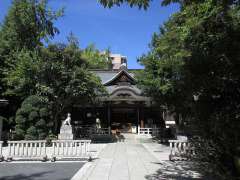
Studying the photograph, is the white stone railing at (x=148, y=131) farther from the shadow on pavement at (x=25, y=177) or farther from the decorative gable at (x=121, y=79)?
the shadow on pavement at (x=25, y=177)

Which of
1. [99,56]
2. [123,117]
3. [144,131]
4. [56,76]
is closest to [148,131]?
[144,131]

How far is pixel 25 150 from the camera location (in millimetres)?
13812

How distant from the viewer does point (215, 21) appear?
9.61 meters

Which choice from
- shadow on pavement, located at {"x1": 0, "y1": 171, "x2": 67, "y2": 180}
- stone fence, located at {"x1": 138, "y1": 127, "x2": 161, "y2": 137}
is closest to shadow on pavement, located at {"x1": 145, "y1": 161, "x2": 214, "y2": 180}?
shadow on pavement, located at {"x1": 0, "y1": 171, "x2": 67, "y2": 180}

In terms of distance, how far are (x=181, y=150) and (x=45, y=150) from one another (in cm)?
578

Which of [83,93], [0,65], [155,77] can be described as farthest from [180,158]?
[0,65]

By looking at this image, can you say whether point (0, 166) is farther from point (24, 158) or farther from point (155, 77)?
point (155, 77)

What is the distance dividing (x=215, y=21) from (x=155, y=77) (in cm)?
1272

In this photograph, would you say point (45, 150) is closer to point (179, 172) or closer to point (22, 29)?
point (179, 172)

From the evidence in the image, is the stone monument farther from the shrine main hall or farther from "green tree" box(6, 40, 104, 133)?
the shrine main hall

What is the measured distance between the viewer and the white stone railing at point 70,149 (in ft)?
44.5

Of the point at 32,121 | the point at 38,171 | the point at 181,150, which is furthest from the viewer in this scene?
the point at 32,121

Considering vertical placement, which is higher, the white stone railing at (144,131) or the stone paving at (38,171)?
the white stone railing at (144,131)

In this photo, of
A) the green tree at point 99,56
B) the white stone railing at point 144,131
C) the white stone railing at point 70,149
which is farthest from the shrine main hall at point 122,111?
the white stone railing at point 70,149
